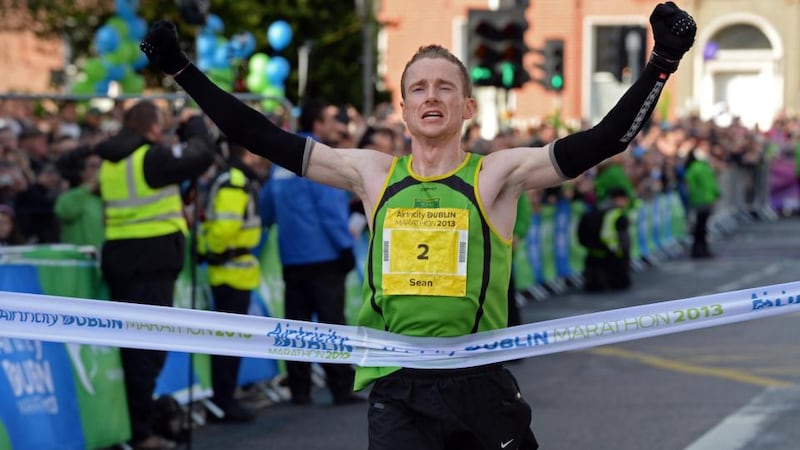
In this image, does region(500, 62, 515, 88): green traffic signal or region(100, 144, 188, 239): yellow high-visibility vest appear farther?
region(500, 62, 515, 88): green traffic signal

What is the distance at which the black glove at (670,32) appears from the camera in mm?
4789

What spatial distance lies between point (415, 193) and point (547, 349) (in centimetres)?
86

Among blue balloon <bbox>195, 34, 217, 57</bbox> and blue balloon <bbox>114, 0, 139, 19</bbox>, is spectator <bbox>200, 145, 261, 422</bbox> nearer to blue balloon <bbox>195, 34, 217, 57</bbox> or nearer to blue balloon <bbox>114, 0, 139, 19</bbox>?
blue balloon <bbox>195, 34, 217, 57</bbox>

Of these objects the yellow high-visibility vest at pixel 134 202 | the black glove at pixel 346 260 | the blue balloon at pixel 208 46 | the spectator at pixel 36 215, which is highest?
the blue balloon at pixel 208 46

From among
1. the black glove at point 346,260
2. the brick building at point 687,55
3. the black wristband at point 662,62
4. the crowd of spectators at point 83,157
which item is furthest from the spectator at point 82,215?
the brick building at point 687,55

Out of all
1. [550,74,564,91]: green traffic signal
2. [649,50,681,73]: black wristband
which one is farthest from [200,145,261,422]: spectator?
[550,74,564,91]: green traffic signal

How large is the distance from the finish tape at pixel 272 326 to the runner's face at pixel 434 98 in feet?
2.63

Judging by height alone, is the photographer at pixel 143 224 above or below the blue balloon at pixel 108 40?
below

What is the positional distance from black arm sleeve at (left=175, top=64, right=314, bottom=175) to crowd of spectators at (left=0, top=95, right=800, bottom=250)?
543 centimetres

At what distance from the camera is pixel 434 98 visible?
505 cm

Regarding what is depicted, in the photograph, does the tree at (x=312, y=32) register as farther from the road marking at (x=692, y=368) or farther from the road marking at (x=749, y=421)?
the road marking at (x=749, y=421)

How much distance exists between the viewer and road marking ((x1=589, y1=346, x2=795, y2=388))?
1142 cm

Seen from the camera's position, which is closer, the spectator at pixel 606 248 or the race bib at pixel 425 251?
the race bib at pixel 425 251

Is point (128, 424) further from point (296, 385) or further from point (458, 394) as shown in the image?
point (458, 394)
